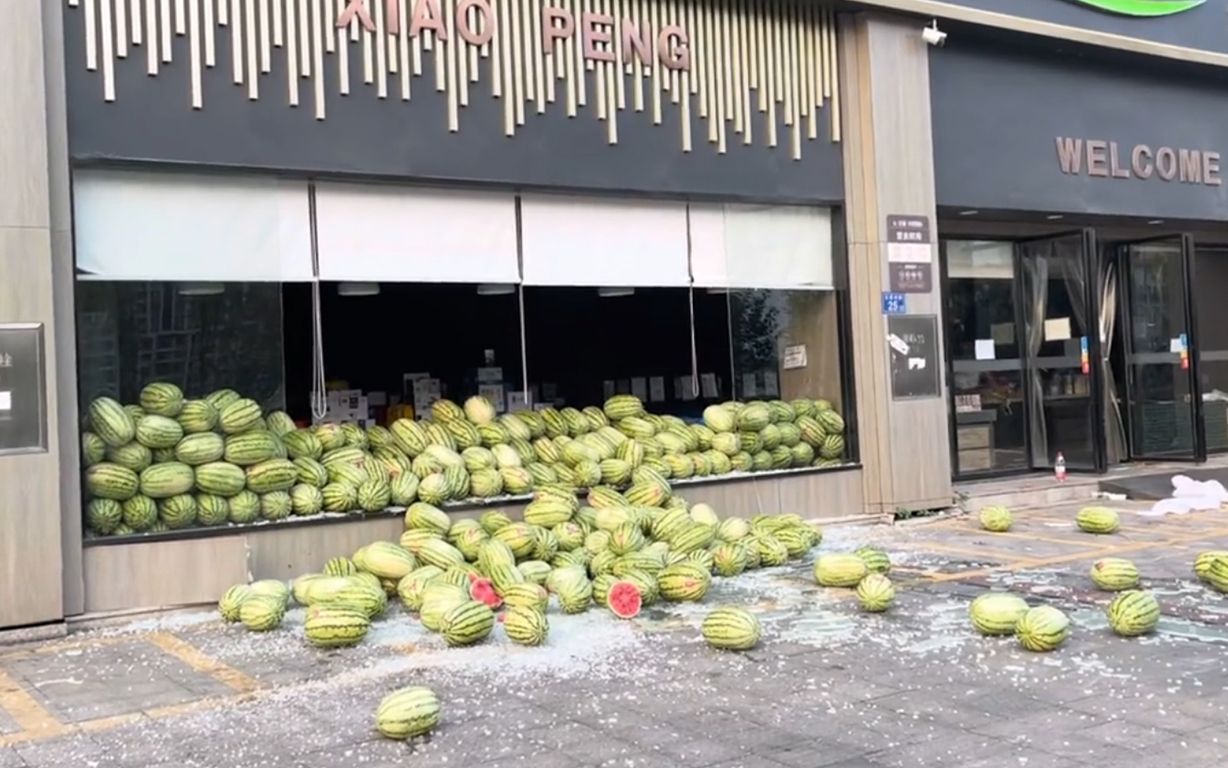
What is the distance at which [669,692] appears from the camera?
19.2 ft

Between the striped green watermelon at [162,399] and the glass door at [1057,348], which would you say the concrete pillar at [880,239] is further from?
the striped green watermelon at [162,399]

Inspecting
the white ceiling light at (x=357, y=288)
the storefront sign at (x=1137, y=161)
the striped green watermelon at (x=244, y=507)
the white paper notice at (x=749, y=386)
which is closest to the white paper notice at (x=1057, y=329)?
the storefront sign at (x=1137, y=161)

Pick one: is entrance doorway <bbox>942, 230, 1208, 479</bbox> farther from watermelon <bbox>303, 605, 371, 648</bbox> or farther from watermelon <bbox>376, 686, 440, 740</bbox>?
watermelon <bbox>376, 686, 440, 740</bbox>

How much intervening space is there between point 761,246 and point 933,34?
111 inches

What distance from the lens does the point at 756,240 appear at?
11.4m

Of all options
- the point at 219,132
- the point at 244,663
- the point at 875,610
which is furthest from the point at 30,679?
the point at 875,610

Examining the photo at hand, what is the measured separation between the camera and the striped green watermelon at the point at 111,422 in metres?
8.06

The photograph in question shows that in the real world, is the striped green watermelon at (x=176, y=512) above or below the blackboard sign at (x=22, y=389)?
below

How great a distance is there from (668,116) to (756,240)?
1.57 meters

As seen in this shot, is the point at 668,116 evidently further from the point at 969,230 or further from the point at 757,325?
the point at 969,230

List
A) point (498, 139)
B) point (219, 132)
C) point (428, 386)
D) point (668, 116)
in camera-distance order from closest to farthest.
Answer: point (219, 132)
point (498, 139)
point (668, 116)
point (428, 386)

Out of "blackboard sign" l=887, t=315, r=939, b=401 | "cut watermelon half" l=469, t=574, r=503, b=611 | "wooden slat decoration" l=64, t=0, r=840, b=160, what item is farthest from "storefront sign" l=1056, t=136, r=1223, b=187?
"cut watermelon half" l=469, t=574, r=503, b=611

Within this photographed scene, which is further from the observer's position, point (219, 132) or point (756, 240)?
point (756, 240)

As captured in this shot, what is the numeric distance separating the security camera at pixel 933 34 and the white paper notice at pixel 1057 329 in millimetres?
3955
